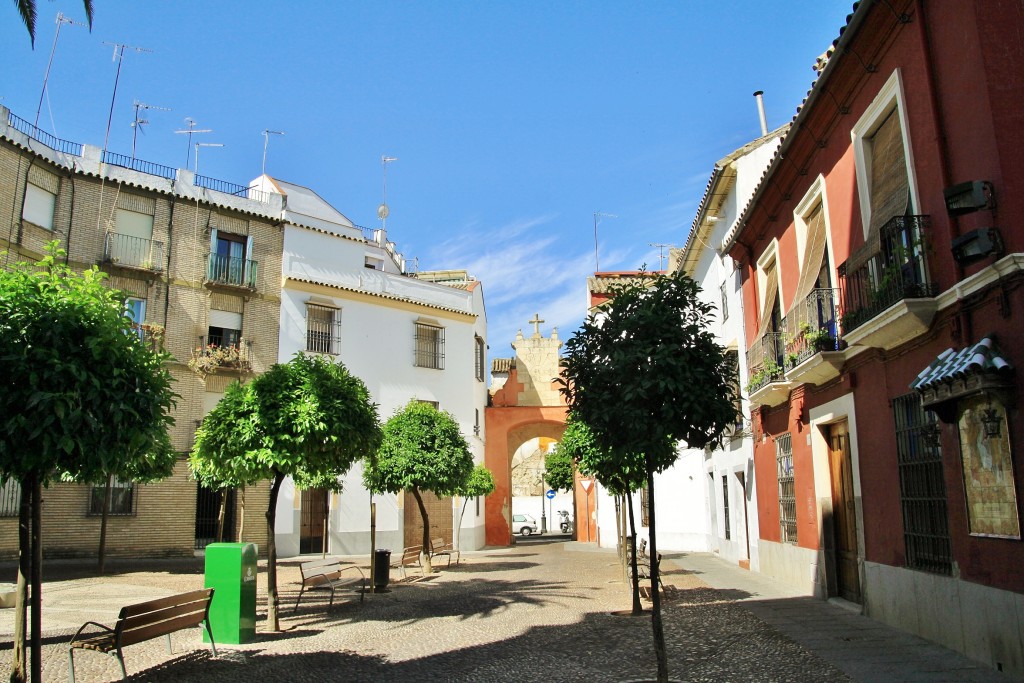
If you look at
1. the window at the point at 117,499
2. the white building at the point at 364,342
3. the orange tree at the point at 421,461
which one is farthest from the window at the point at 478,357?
the window at the point at 117,499

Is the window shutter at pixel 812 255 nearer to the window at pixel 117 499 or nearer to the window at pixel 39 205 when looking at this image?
the window at pixel 117 499

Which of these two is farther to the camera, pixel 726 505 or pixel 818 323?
pixel 726 505

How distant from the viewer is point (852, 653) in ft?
25.8

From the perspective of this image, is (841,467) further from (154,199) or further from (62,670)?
(154,199)

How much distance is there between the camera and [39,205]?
786 inches

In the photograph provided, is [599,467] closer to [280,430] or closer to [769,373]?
[769,373]

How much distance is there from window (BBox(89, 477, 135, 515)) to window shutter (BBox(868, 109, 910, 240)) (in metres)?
19.5

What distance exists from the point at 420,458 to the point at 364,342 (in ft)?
29.2

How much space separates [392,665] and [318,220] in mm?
20637

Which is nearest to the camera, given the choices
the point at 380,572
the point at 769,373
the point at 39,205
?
the point at 769,373

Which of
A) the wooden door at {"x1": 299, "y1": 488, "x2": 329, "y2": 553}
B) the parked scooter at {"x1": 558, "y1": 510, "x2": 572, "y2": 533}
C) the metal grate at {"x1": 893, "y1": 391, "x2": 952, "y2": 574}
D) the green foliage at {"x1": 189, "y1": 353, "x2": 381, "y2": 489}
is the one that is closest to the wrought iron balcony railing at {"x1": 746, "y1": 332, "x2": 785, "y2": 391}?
the metal grate at {"x1": 893, "y1": 391, "x2": 952, "y2": 574}

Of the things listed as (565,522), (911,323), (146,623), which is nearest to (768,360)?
(911,323)

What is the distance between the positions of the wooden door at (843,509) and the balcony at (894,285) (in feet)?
8.66

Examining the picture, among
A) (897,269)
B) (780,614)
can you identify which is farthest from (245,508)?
(897,269)
